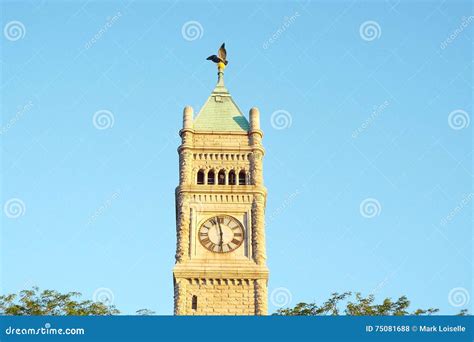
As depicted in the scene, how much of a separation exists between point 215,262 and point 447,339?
26.3 metres

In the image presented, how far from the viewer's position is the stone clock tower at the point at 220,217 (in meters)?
53.4

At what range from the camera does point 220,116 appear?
6147cm

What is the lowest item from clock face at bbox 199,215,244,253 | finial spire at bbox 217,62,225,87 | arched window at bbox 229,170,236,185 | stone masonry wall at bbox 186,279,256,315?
stone masonry wall at bbox 186,279,256,315

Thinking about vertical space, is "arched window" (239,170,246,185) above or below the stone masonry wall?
above

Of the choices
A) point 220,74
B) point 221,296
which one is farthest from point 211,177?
point 220,74

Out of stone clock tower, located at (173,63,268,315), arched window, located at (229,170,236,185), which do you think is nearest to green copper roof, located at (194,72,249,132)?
stone clock tower, located at (173,63,268,315)

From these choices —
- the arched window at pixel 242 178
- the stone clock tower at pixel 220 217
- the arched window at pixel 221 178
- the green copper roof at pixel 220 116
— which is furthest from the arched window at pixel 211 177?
the green copper roof at pixel 220 116

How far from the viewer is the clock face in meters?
54.7

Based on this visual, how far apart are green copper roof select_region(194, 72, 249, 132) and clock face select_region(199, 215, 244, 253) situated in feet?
24.8

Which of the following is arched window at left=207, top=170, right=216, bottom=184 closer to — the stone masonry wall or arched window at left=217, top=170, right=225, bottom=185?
arched window at left=217, top=170, right=225, bottom=185

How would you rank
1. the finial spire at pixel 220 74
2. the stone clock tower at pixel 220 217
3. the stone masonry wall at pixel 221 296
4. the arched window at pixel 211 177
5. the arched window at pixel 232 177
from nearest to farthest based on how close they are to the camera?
the stone masonry wall at pixel 221 296, the stone clock tower at pixel 220 217, the arched window at pixel 232 177, the arched window at pixel 211 177, the finial spire at pixel 220 74

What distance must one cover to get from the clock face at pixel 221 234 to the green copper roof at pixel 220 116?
756 centimetres

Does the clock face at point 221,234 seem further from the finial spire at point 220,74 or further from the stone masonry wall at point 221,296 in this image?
the finial spire at point 220,74

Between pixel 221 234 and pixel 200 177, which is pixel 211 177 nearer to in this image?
pixel 200 177
